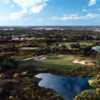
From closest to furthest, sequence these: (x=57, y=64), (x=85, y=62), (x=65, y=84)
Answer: (x=65, y=84) < (x=57, y=64) < (x=85, y=62)

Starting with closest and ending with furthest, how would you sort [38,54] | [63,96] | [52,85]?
[63,96], [52,85], [38,54]

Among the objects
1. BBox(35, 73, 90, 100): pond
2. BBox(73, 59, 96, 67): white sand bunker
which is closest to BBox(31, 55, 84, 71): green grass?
BBox(73, 59, 96, 67): white sand bunker

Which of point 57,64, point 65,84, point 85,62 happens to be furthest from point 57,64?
point 65,84

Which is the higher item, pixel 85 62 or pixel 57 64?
pixel 85 62

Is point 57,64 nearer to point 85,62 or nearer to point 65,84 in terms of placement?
point 85,62

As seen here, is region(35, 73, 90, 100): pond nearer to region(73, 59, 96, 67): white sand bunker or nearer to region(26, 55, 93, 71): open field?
region(26, 55, 93, 71): open field

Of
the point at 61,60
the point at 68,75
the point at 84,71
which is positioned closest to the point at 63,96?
the point at 68,75

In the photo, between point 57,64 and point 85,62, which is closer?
point 57,64

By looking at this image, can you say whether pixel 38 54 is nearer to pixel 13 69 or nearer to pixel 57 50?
pixel 57 50

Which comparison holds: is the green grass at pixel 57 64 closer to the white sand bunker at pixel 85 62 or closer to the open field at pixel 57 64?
the open field at pixel 57 64
